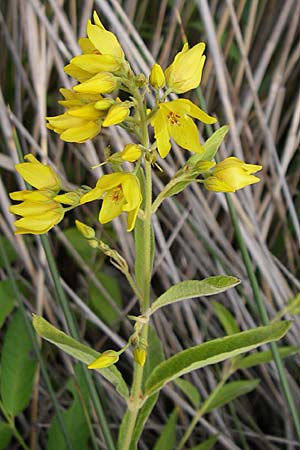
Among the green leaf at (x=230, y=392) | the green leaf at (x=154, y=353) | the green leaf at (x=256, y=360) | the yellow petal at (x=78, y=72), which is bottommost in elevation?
the green leaf at (x=230, y=392)

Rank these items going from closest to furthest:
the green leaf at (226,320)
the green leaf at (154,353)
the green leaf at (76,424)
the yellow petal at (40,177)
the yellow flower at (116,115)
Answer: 1. the yellow flower at (116,115)
2. the yellow petal at (40,177)
3. the green leaf at (154,353)
4. the green leaf at (76,424)
5. the green leaf at (226,320)

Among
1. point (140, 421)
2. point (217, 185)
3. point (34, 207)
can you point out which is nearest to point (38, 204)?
point (34, 207)

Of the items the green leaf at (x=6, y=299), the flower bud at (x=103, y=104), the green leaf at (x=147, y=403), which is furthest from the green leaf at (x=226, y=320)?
the flower bud at (x=103, y=104)

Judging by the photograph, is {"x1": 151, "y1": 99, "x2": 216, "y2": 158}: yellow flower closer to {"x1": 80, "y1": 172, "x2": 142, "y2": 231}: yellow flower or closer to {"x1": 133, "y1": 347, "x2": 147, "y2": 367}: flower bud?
{"x1": 80, "y1": 172, "x2": 142, "y2": 231}: yellow flower

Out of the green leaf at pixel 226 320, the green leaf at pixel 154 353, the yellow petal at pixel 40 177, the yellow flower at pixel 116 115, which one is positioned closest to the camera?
the yellow flower at pixel 116 115

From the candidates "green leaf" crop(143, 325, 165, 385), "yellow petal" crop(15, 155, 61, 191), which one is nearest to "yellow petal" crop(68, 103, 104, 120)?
"yellow petal" crop(15, 155, 61, 191)

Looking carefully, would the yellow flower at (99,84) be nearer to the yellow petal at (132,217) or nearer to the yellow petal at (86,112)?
the yellow petal at (86,112)

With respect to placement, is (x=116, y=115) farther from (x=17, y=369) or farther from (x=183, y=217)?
(x=183, y=217)
